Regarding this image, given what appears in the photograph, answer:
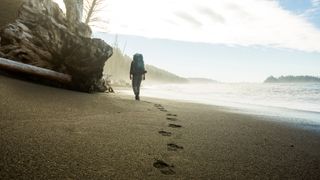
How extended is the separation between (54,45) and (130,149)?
6.13m

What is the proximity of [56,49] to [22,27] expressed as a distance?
3.39 feet

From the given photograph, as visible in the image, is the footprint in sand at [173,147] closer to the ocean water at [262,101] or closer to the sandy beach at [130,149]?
the sandy beach at [130,149]

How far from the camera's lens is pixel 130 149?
10.1 ft

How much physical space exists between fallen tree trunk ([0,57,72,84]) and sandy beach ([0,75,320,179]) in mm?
1520

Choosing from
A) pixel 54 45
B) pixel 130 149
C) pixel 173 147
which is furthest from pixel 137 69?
pixel 130 149

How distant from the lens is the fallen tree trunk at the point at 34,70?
6.33m

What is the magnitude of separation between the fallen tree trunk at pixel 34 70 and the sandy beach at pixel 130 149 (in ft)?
4.99

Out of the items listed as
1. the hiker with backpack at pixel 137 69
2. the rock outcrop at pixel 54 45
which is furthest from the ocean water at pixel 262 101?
the rock outcrop at pixel 54 45

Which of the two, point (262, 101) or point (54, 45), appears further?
point (262, 101)

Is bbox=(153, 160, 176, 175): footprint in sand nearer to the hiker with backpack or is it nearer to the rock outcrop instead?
the rock outcrop

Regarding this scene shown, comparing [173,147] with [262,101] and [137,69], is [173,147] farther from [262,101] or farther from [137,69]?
[262,101]

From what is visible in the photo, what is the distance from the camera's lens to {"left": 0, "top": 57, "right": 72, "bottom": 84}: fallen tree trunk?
633cm

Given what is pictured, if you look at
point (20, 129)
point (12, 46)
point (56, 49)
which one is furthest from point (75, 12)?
point (20, 129)

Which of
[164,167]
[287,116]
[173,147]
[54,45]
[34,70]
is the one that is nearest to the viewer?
[164,167]
